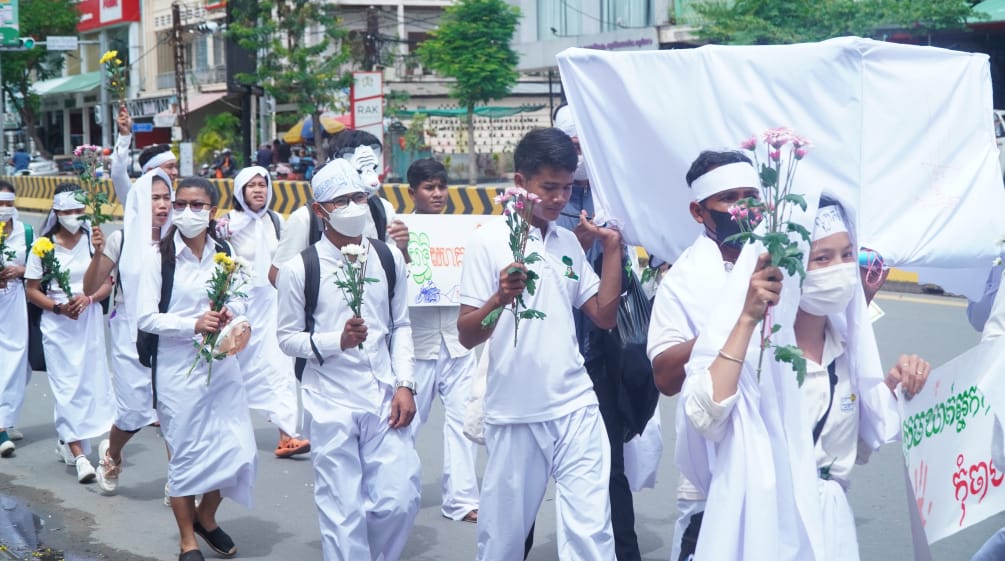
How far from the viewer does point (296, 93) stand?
3616cm

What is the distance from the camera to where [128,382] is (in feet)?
24.7

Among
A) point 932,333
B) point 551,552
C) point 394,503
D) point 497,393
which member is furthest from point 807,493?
point 932,333

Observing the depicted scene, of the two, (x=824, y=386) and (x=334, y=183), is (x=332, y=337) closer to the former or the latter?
(x=334, y=183)

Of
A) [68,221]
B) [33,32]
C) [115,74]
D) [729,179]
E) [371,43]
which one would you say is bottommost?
[68,221]

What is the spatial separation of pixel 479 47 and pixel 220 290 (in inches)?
1193

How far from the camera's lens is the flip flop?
6.21m

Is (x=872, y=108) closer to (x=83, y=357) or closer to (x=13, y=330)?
(x=83, y=357)

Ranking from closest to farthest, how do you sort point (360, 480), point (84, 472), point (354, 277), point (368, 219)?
point (354, 277) < point (360, 480) < point (368, 219) < point (84, 472)

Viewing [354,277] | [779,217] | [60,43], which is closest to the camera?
[779,217]

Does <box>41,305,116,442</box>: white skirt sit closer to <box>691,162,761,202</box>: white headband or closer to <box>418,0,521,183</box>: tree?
<box>691,162,761,202</box>: white headband

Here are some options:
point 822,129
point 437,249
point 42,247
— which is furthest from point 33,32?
point 822,129

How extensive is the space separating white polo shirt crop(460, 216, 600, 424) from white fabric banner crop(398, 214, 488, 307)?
2.66m

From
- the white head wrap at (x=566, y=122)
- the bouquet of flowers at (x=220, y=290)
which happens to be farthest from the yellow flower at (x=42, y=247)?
the white head wrap at (x=566, y=122)

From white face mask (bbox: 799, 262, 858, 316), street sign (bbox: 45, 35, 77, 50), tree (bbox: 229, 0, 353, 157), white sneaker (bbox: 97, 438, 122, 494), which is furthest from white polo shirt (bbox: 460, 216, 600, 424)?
tree (bbox: 229, 0, 353, 157)
